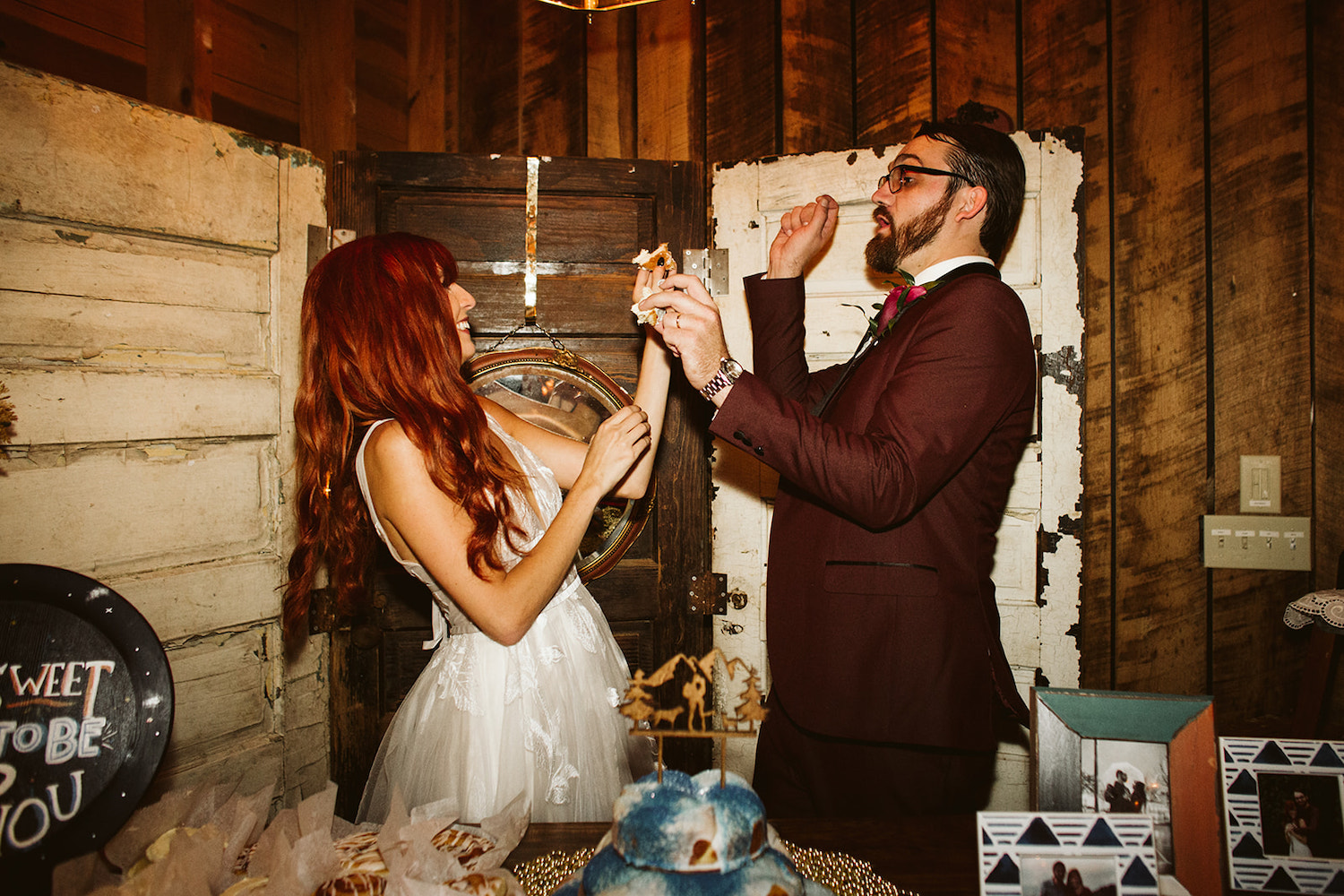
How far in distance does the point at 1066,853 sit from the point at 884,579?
0.63 m

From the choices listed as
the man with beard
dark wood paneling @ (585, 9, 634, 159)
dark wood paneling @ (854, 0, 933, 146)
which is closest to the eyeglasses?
the man with beard

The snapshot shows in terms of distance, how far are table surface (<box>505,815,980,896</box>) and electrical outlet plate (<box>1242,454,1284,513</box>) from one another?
5.53 feet

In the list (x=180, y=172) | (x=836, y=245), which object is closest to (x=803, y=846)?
(x=836, y=245)

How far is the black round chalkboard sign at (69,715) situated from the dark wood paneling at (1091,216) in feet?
7.57

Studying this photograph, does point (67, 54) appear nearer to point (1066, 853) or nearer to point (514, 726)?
point (514, 726)

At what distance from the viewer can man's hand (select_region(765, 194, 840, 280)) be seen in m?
1.80

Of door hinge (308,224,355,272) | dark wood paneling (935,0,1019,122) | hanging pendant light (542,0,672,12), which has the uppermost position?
dark wood paneling (935,0,1019,122)

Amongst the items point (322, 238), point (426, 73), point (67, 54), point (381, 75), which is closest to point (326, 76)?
point (381, 75)

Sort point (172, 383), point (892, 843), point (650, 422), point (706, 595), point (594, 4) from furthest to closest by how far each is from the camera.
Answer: point (706, 595), point (172, 383), point (650, 422), point (594, 4), point (892, 843)

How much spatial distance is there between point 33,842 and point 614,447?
968 mm

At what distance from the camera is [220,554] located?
1.90 meters

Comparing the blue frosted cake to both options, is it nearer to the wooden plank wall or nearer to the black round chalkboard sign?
the black round chalkboard sign

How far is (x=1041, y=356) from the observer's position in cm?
194

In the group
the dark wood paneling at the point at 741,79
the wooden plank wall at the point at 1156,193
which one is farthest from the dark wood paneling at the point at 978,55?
the dark wood paneling at the point at 741,79
